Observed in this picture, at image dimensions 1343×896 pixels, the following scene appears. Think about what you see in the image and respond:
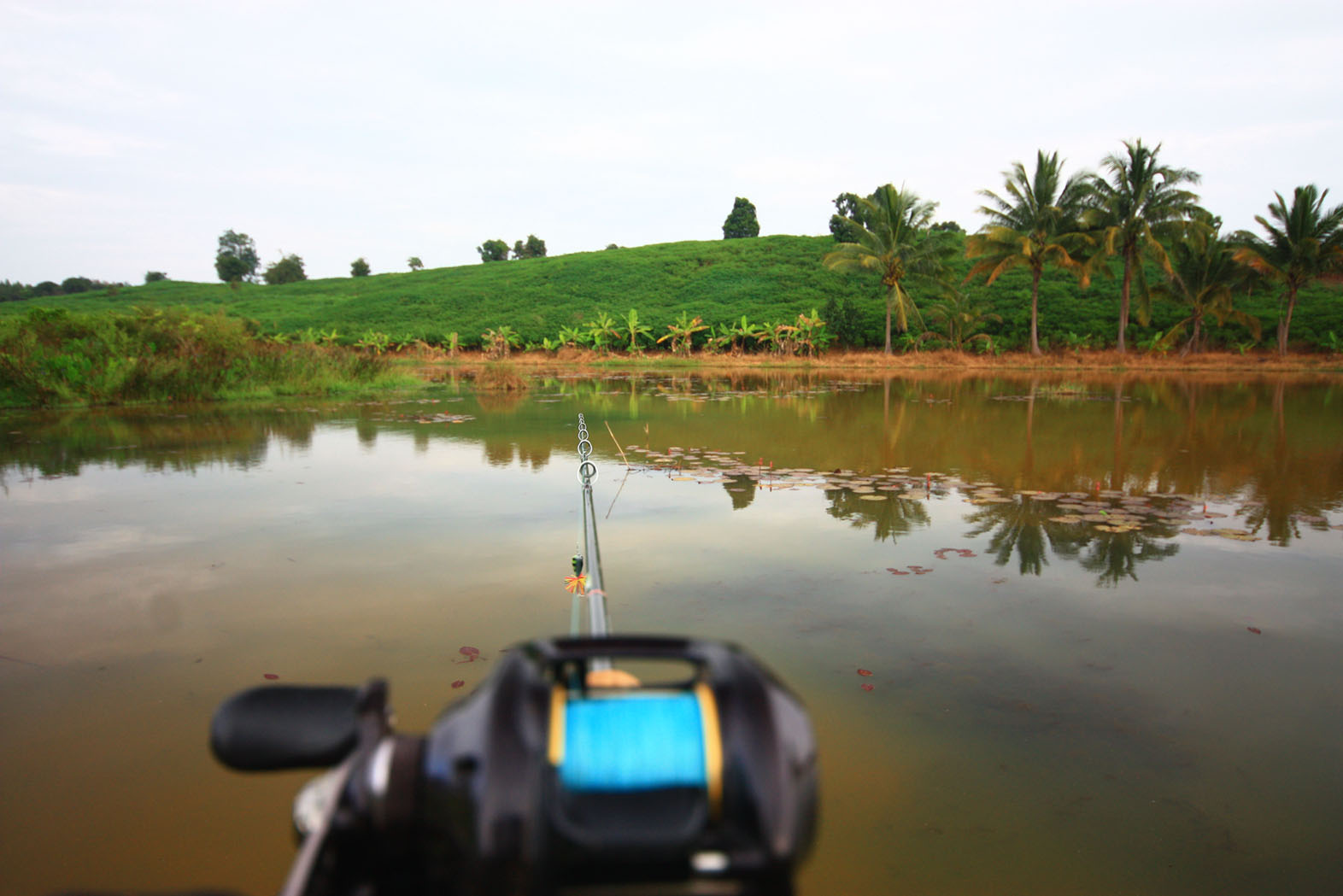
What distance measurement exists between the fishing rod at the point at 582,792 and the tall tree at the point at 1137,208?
30080 millimetres

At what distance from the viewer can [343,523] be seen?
5723 mm

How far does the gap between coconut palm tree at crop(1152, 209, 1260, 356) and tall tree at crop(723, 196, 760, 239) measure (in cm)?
4418

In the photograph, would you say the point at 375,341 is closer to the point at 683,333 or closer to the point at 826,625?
the point at 683,333

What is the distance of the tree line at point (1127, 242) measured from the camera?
26.7 metres

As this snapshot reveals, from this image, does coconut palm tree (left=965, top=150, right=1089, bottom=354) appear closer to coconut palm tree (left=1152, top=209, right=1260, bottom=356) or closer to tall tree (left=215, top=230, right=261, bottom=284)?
coconut palm tree (left=1152, top=209, right=1260, bottom=356)

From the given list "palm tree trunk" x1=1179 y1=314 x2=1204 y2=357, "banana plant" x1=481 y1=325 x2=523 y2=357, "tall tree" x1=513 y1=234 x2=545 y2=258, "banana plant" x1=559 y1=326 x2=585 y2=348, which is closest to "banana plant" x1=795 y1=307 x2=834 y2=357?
"banana plant" x1=559 y1=326 x2=585 y2=348

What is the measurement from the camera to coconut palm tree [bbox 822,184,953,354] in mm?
29828

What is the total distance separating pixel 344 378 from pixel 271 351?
5.44ft

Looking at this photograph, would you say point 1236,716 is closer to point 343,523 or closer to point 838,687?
point 838,687

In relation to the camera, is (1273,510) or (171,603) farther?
(1273,510)

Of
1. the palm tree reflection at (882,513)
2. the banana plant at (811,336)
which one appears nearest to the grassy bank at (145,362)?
the palm tree reflection at (882,513)

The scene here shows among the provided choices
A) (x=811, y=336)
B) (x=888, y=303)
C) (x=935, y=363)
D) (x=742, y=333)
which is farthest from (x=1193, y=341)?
(x=742, y=333)

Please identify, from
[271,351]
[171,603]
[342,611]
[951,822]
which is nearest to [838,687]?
[951,822]

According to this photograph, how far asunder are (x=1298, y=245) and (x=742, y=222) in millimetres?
47848
